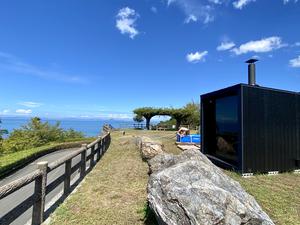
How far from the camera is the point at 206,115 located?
1109cm

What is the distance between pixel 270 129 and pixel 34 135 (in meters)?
17.3

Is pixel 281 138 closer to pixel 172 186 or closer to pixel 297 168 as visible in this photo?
pixel 297 168

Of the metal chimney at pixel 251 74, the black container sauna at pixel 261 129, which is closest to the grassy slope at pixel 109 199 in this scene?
the black container sauna at pixel 261 129

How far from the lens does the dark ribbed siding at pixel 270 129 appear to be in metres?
8.01

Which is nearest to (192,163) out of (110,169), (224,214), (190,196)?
(190,196)

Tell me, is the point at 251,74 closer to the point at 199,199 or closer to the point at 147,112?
the point at 199,199

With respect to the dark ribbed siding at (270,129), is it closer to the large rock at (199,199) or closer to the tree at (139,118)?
the large rock at (199,199)

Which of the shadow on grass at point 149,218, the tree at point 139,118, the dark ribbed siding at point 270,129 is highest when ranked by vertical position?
the tree at point 139,118

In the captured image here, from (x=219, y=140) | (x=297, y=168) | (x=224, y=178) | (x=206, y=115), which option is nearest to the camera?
(x=224, y=178)

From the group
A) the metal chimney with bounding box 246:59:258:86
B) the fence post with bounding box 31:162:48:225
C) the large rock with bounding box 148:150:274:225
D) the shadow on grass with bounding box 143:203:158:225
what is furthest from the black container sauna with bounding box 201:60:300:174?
the fence post with bounding box 31:162:48:225

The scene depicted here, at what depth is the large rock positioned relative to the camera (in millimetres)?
3070

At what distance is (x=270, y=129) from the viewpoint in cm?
829

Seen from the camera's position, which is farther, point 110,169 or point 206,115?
point 206,115

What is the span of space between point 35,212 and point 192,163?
2672 mm
